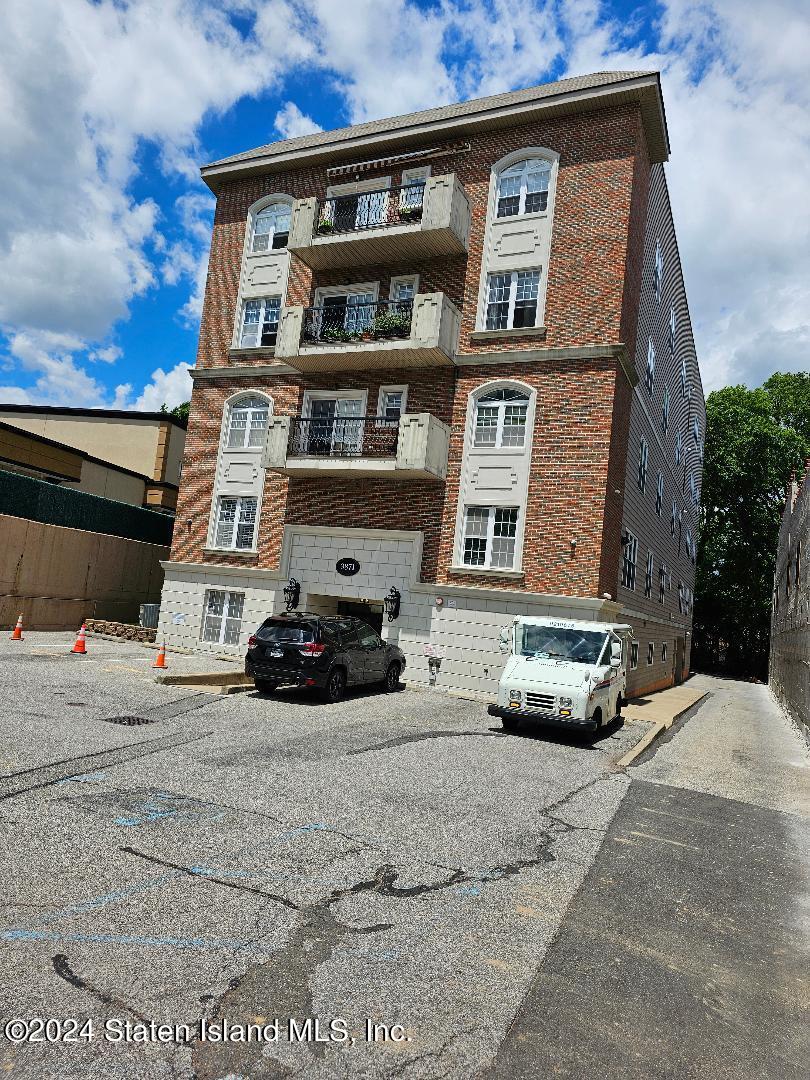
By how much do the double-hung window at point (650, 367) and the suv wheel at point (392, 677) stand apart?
12.1 m

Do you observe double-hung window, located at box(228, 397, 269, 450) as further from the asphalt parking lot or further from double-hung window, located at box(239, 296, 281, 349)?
the asphalt parking lot

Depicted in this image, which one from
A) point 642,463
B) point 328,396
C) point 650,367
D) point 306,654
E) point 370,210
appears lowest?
point 306,654

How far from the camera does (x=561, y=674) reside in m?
13.3

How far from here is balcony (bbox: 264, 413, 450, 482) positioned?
65.1 ft

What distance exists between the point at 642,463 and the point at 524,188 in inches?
356

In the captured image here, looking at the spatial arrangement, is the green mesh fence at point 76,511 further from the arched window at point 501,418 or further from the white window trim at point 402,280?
the arched window at point 501,418

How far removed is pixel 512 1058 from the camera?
3711 millimetres

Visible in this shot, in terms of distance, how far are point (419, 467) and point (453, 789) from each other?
38.6ft

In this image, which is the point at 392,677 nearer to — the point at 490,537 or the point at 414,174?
the point at 490,537

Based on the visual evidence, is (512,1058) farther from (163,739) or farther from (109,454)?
(109,454)

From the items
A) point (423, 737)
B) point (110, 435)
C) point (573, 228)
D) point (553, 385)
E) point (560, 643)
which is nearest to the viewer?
point (423, 737)

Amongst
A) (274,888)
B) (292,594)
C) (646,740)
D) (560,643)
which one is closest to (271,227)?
(292,594)

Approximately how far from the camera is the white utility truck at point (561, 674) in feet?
41.8

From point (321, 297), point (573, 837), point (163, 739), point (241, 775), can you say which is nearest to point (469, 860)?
point (573, 837)
